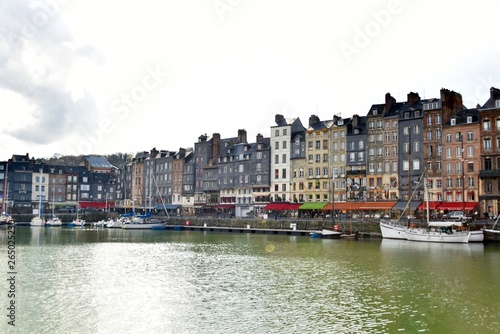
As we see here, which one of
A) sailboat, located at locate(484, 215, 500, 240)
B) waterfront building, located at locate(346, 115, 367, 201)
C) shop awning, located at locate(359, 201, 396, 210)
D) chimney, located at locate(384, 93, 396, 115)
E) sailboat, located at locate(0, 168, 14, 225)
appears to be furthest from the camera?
sailboat, located at locate(0, 168, 14, 225)

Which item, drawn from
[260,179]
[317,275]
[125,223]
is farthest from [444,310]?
[125,223]

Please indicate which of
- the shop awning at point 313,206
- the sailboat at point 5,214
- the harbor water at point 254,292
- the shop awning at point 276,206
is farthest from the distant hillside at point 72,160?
the harbor water at point 254,292

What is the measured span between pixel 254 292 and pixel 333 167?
5741cm

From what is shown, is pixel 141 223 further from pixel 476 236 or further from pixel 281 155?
pixel 476 236

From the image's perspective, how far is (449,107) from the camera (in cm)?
7188

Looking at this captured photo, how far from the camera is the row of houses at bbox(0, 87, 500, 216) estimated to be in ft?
223

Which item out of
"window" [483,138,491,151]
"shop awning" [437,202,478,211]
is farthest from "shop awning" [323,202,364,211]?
"window" [483,138,491,151]

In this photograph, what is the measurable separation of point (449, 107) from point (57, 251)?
53.9 metres

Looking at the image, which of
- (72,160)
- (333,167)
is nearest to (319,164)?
(333,167)

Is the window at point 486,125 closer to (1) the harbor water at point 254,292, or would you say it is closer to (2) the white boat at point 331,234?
(2) the white boat at point 331,234

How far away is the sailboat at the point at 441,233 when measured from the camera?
2206 inches

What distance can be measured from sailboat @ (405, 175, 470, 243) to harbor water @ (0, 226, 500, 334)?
8.66m

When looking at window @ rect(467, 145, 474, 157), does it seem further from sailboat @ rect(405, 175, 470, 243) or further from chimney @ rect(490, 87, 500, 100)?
sailboat @ rect(405, 175, 470, 243)

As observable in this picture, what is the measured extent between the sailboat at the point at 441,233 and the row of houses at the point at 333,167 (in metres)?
3.71
